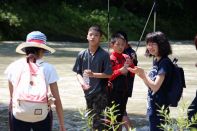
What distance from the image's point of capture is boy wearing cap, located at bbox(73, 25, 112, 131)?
6.02m

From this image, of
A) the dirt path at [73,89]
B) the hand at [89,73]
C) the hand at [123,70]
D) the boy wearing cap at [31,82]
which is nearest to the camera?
the boy wearing cap at [31,82]

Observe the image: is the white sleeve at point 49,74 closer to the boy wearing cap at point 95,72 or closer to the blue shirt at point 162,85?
the blue shirt at point 162,85

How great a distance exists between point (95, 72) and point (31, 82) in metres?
1.83

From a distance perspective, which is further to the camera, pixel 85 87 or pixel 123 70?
pixel 123 70

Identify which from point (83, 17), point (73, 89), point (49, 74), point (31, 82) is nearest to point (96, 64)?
point (49, 74)

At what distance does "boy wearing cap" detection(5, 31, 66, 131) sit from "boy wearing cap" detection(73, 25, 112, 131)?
5.02 ft

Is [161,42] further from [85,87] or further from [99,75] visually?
[85,87]

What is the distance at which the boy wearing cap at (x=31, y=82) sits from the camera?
14.0 feet

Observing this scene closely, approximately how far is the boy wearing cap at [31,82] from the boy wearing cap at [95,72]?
1531 mm

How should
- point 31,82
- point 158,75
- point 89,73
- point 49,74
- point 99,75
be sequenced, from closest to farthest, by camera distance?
point 31,82 < point 49,74 < point 158,75 < point 89,73 < point 99,75

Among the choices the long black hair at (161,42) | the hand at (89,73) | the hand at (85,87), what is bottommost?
the hand at (85,87)

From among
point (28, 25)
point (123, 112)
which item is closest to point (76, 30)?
point (28, 25)

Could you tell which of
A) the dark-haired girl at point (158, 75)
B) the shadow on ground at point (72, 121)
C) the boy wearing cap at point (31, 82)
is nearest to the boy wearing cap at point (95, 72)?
the dark-haired girl at point (158, 75)

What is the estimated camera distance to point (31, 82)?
14.0 feet
